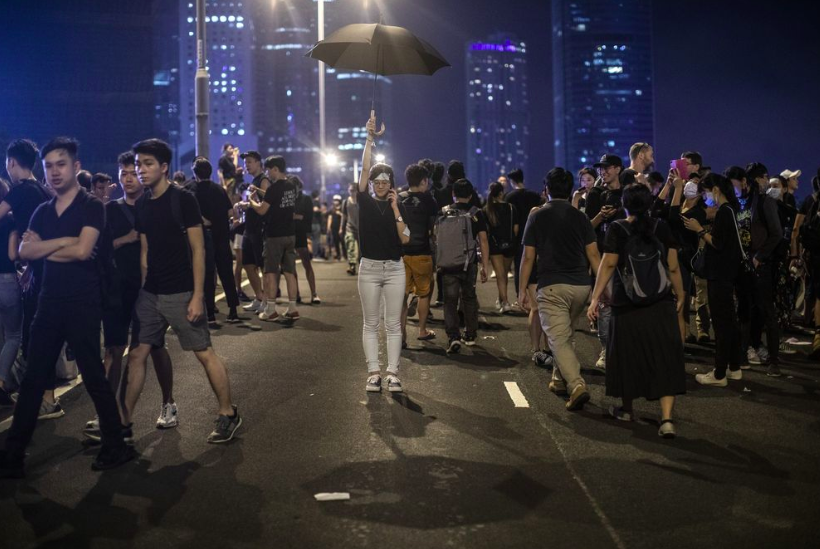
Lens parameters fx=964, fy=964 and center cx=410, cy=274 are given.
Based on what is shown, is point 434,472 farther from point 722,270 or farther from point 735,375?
point 735,375

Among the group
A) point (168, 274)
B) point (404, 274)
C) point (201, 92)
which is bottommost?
point (404, 274)

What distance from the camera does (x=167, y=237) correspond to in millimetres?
6770

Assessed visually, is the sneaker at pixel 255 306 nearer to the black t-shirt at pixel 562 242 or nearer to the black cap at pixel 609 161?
the black cap at pixel 609 161

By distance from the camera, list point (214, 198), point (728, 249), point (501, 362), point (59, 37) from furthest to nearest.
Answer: point (59, 37) < point (214, 198) < point (501, 362) < point (728, 249)

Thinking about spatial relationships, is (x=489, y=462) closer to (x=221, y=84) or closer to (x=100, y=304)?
(x=100, y=304)

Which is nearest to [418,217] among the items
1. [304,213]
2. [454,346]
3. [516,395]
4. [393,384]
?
[454,346]

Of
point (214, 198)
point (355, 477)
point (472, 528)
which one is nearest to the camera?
point (472, 528)

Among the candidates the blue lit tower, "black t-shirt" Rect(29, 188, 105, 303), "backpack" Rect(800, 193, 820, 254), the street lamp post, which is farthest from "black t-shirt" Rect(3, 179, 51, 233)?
the blue lit tower

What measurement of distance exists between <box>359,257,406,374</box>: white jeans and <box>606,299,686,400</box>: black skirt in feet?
7.24

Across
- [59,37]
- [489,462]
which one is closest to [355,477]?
[489,462]

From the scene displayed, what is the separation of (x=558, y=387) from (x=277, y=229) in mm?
6348

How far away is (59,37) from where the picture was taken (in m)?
108

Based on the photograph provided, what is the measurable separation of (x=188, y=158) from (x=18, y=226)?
122290 millimetres

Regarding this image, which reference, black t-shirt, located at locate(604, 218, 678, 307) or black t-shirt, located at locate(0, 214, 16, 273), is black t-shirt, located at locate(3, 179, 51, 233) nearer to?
black t-shirt, located at locate(0, 214, 16, 273)
